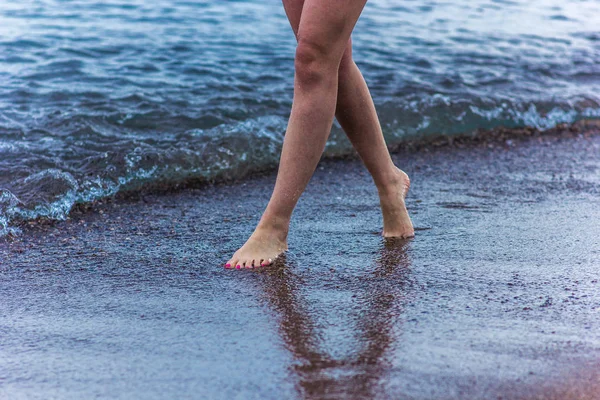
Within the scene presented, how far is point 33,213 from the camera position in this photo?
→ 302cm

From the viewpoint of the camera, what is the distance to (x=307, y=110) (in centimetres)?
225

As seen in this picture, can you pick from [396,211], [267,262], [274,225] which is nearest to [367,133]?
[396,211]

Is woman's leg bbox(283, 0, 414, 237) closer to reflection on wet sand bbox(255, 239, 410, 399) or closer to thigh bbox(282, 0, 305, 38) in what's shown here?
thigh bbox(282, 0, 305, 38)

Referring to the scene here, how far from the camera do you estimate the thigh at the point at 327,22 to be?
208 centimetres

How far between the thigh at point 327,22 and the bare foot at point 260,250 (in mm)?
655

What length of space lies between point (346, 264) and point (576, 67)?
4615 millimetres

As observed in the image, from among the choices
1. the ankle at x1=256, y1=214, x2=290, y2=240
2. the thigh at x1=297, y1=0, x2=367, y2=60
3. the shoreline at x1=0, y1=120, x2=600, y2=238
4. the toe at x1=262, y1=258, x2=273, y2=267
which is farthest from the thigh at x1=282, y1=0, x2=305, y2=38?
the shoreline at x1=0, y1=120, x2=600, y2=238

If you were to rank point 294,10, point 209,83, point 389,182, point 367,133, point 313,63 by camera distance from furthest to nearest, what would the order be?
point 209,83
point 389,182
point 367,133
point 294,10
point 313,63

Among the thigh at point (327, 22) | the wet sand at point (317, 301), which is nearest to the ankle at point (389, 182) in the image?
the wet sand at point (317, 301)

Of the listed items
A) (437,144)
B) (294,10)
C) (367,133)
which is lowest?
(437,144)

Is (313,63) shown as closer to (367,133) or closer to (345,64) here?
(345,64)

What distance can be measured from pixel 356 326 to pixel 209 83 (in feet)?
12.0

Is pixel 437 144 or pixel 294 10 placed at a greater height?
pixel 294 10

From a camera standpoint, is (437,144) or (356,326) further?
(437,144)
